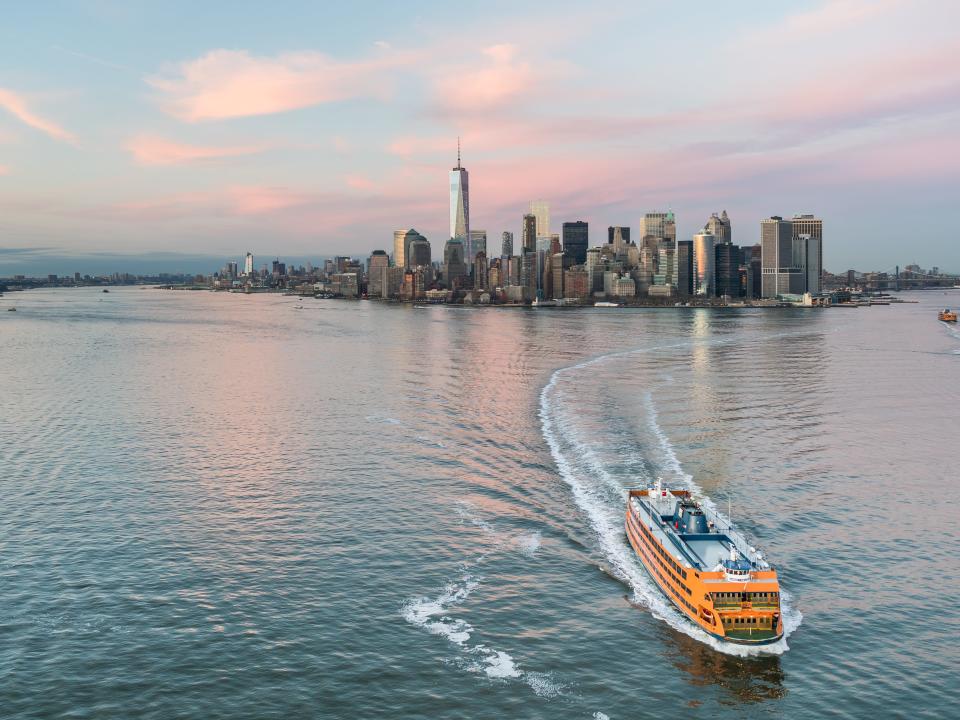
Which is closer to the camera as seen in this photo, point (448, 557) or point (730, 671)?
point (730, 671)

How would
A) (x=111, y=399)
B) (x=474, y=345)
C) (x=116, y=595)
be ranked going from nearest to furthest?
(x=116, y=595)
(x=111, y=399)
(x=474, y=345)

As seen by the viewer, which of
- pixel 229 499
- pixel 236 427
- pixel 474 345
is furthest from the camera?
pixel 474 345

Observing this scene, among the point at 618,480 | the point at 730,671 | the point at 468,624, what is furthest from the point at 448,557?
the point at 618,480

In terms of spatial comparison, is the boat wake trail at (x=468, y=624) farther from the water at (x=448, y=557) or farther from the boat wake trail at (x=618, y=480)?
the boat wake trail at (x=618, y=480)

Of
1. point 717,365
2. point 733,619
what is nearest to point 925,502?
point 733,619

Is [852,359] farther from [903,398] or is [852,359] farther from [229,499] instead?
[229,499]

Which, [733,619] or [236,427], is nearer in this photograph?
[733,619]

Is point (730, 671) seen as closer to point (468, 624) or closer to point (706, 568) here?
point (706, 568)

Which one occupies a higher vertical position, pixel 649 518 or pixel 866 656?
pixel 649 518

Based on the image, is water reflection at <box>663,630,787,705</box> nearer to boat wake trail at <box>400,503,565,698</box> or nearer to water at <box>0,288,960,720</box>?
water at <box>0,288,960,720</box>
